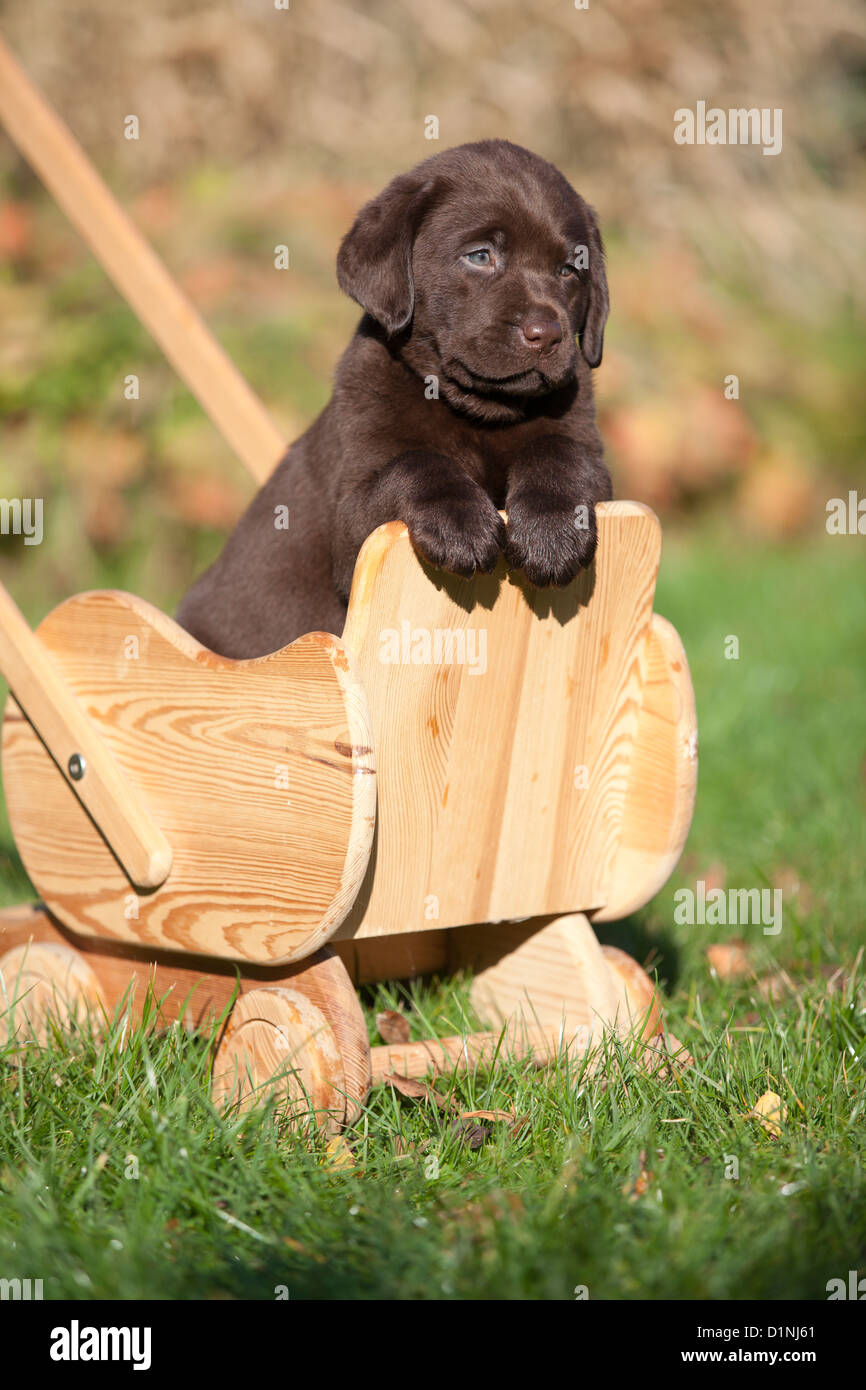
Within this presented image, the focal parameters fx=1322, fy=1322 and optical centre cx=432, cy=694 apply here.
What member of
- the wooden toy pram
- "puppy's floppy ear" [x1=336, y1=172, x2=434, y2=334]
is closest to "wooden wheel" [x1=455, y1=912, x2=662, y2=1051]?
the wooden toy pram

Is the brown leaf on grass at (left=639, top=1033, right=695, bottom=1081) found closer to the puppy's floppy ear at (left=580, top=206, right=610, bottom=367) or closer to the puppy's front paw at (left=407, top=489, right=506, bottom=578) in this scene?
the puppy's front paw at (left=407, top=489, right=506, bottom=578)

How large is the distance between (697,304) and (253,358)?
358 centimetres

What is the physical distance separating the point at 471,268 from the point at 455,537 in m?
0.64

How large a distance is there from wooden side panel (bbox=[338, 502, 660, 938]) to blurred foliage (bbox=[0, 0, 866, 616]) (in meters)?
4.15

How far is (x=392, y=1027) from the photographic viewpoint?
104 inches

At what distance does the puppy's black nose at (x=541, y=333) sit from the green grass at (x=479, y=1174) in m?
1.27

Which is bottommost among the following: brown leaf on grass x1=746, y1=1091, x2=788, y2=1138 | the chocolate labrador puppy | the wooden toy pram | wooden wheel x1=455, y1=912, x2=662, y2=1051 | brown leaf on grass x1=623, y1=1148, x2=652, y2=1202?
brown leaf on grass x1=623, y1=1148, x2=652, y2=1202

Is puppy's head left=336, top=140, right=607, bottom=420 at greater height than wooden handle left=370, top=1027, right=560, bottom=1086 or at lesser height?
greater

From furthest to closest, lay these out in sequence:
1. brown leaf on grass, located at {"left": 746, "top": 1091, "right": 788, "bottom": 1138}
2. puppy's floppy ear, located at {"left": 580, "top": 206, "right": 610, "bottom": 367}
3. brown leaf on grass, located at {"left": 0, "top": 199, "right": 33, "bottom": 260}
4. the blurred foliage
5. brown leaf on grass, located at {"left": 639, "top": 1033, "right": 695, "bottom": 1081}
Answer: brown leaf on grass, located at {"left": 0, "top": 199, "right": 33, "bottom": 260} < the blurred foliage < puppy's floppy ear, located at {"left": 580, "top": 206, "right": 610, "bottom": 367} < brown leaf on grass, located at {"left": 639, "top": 1033, "right": 695, "bottom": 1081} < brown leaf on grass, located at {"left": 746, "top": 1091, "right": 788, "bottom": 1138}

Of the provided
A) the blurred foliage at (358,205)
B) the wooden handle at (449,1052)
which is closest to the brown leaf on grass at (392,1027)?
the wooden handle at (449,1052)

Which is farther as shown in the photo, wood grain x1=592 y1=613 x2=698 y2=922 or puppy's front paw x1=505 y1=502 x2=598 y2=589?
wood grain x1=592 y1=613 x2=698 y2=922

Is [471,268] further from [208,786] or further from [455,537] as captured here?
[208,786]

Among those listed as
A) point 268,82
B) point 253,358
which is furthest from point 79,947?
point 268,82

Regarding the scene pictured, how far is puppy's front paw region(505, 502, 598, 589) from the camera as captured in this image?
7.29ft
